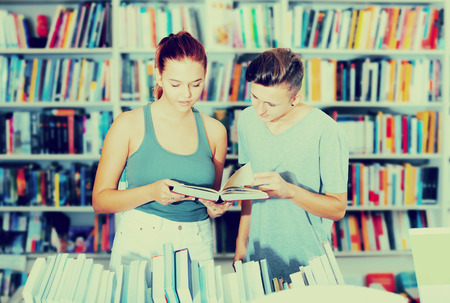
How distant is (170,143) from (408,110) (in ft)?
7.64

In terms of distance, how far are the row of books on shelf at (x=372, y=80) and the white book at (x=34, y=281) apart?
2.18 meters

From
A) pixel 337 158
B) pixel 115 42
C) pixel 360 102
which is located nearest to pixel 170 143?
pixel 337 158

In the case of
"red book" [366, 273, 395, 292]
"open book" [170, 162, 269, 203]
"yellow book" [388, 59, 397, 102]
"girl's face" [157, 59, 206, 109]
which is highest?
"yellow book" [388, 59, 397, 102]

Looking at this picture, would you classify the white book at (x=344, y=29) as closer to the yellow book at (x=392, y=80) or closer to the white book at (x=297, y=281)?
the yellow book at (x=392, y=80)

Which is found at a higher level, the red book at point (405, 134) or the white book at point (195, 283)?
the red book at point (405, 134)

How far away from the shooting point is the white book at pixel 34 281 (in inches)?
32.2

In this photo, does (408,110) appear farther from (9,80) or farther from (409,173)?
(9,80)

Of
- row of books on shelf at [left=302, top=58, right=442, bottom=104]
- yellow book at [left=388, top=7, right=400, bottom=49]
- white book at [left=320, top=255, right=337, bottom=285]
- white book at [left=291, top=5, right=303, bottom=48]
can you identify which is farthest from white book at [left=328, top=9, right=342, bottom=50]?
white book at [left=320, top=255, right=337, bottom=285]

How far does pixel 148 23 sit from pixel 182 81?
1.59m

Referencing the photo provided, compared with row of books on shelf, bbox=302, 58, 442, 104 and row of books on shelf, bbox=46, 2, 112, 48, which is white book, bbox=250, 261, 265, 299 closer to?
row of books on shelf, bbox=302, 58, 442, 104

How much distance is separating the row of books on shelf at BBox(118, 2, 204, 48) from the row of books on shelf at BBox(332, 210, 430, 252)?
1727 mm

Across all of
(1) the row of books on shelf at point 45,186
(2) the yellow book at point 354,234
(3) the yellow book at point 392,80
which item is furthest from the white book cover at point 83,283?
(3) the yellow book at point 392,80

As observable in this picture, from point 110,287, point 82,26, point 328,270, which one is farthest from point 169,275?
point 82,26

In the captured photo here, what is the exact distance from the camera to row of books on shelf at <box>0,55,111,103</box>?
8.91 ft
